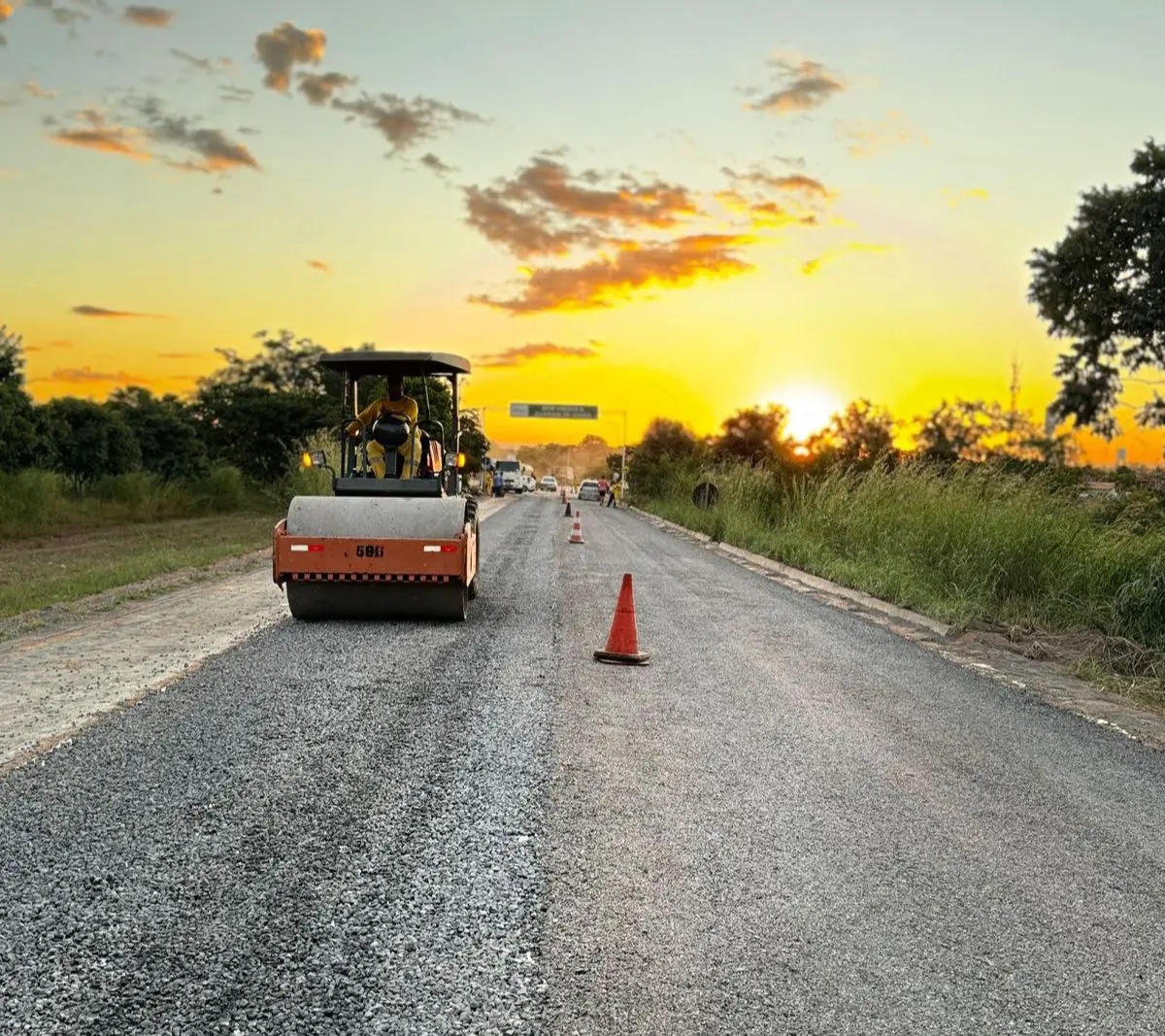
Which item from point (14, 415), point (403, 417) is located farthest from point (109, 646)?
point (14, 415)

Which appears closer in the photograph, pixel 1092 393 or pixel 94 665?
pixel 94 665

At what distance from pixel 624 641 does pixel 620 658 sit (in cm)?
18

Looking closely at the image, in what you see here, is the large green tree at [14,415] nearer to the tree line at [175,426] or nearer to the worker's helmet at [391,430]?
the tree line at [175,426]

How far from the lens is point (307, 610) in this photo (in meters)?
10.9

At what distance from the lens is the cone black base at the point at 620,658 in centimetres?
900

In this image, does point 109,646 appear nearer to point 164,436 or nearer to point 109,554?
point 109,554

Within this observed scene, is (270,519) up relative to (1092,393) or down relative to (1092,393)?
down

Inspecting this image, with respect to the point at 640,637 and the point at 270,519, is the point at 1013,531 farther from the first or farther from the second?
the point at 270,519

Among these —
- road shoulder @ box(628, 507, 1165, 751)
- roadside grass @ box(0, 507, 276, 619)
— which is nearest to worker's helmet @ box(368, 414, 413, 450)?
roadside grass @ box(0, 507, 276, 619)

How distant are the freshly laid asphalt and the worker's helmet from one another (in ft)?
15.0

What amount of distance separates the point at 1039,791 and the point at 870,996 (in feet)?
9.56

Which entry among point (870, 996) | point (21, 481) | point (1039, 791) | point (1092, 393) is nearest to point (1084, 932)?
point (870, 996)

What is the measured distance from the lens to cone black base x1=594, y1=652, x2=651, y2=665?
9.00 m

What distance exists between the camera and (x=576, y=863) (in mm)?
4344
